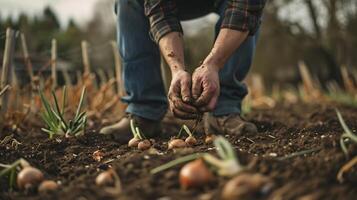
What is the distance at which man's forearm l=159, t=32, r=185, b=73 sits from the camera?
142cm

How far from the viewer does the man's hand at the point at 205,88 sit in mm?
1296

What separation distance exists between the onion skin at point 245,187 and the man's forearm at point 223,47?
2.10 feet

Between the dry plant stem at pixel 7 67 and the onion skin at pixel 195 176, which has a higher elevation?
the dry plant stem at pixel 7 67

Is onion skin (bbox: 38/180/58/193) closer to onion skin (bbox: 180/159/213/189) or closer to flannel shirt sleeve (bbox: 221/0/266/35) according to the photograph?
onion skin (bbox: 180/159/213/189)

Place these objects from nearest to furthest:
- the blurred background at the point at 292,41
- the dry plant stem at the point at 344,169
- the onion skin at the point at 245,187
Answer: the onion skin at the point at 245,187
the dry plant stem at the point at 344,169
the blurred background at the point at 292,41

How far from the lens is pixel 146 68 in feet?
6.79

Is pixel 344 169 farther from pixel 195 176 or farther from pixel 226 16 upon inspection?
pixel 226 16

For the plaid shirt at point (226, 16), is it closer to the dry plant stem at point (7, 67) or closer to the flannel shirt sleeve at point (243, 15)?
the flannel shirt sleeve at point (243, 15)

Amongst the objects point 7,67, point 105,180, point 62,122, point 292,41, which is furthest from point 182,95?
point 292,41

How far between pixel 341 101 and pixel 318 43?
20.3 ft

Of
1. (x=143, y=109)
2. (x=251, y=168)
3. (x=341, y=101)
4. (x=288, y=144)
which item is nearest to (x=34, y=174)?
(x=251, y=168)

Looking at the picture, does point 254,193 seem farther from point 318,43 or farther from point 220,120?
point 318,43

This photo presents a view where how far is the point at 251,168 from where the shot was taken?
0.87m

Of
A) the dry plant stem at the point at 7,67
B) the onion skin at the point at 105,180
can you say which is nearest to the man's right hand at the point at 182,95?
the onion skin at the point at 105,180
